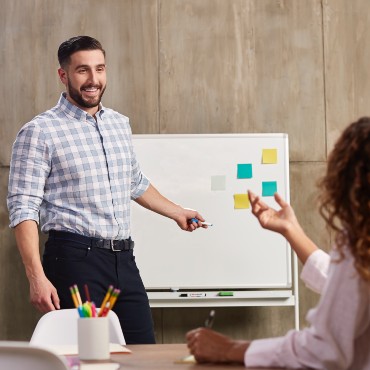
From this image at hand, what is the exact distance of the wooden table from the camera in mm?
1873

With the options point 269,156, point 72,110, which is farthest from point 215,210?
point 72,110

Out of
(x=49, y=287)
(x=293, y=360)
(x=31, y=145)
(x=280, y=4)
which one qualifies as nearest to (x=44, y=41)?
(x=280, y=4)

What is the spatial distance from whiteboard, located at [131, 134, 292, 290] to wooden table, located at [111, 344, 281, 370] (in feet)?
8.14

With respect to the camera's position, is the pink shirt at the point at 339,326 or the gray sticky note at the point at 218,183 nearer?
the pink shirt at the point at 339,326

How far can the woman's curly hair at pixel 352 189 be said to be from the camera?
157cm

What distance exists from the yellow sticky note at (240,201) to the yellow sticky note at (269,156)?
0.24 m

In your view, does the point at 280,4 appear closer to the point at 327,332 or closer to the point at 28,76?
the point at 28,76

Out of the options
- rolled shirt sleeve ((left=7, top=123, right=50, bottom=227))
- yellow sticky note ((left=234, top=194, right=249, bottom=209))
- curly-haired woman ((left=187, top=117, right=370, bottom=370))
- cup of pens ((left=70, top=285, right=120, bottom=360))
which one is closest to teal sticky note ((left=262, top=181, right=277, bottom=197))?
yellow sticky note ((left=234, top=194, right=249, bottom=209))

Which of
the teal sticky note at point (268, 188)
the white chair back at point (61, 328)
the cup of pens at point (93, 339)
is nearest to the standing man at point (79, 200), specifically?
the white chair back at point (61, 328)

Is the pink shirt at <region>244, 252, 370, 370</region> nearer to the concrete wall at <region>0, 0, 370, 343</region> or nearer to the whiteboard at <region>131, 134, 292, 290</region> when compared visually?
the whiteboard at <region>131, 134, 292, 290</region>

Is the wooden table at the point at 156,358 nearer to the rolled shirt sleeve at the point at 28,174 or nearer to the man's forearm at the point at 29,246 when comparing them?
the man's forearm at the point at 29,246

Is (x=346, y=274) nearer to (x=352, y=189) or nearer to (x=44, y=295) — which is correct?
(x=352, y=189)

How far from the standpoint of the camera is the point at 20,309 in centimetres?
507

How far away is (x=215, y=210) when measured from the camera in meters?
4.90
